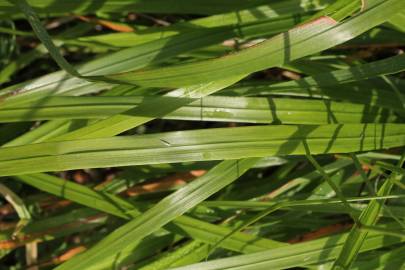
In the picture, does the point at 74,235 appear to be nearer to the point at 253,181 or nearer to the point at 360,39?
the point at 253,181

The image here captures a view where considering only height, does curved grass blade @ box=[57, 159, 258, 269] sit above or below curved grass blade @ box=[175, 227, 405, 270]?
above

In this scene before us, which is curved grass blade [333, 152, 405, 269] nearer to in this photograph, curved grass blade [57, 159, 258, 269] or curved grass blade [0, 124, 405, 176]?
curved grass blade [0, 124, 405, 176]

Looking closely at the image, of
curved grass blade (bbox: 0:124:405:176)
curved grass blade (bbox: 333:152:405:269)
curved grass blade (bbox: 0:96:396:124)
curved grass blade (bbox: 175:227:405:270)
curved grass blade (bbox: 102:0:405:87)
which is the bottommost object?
curved grass blade (bbox: 175:227:405:270)

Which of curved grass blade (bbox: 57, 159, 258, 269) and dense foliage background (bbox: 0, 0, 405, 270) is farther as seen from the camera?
curved grass blade (bbox: 57, 159, 258, 269)

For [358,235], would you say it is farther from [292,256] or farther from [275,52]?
[275,52]

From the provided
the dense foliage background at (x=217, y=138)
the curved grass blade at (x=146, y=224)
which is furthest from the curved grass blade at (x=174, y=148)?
the curved grass blade at (x=146, y=224)

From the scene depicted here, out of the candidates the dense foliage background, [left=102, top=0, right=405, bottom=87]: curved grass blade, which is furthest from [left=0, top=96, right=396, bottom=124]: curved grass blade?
[left=102, top=0, right=405, bottom=87]: curved grass blade

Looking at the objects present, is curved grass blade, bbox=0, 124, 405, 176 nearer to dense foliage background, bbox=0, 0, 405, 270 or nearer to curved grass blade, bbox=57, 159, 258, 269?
dense foliage background, bbox=0, 0, 405, 270

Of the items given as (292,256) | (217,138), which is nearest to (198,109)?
(217,138)

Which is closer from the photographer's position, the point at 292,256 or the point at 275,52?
the point at 275,52
